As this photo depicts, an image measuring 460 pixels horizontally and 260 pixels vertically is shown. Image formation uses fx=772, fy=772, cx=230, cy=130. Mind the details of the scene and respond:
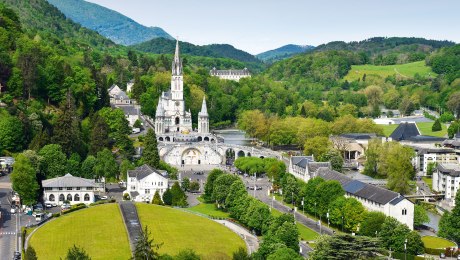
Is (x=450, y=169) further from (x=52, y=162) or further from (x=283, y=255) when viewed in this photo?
(x=52, y=162)

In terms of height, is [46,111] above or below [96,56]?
below

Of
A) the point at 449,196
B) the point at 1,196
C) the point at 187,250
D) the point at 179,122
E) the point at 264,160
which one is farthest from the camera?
the point at 179,122

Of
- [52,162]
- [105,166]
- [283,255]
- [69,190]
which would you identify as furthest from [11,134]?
[283,255]

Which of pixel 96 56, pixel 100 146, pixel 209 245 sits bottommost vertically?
pixel 209 245

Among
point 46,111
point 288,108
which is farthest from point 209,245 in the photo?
point 288,108

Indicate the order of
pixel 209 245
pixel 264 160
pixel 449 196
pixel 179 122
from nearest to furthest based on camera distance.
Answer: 1. pixel 209 245
2. pixel 449 196
3. pixel 264 160
4. pixel 179 122

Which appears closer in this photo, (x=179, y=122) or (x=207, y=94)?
(x=179, y=122)

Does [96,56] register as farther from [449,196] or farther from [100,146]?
[449,196]

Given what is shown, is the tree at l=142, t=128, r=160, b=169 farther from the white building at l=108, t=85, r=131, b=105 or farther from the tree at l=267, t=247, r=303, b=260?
the white building at l=108, t=85, r=131, b=105
